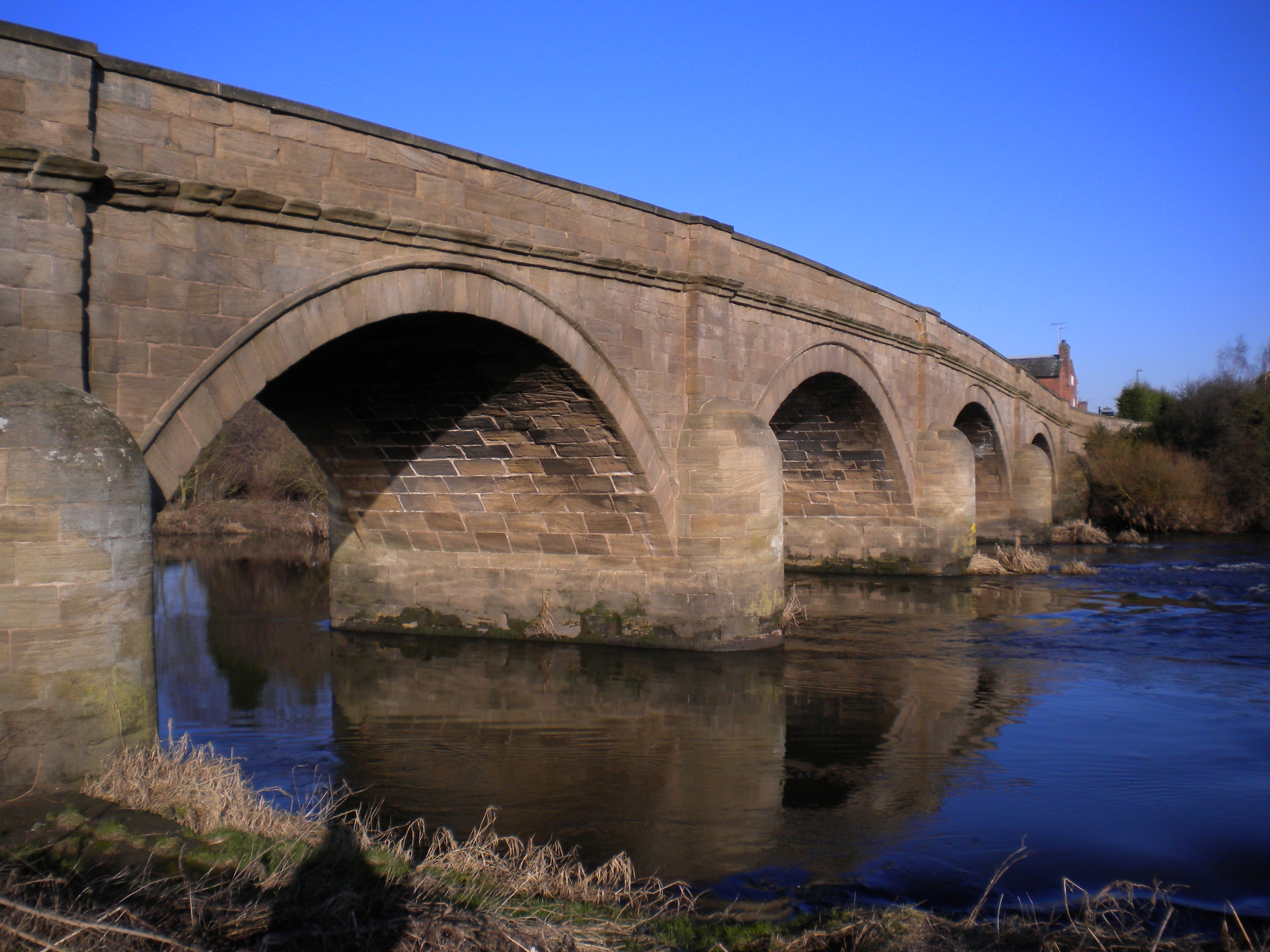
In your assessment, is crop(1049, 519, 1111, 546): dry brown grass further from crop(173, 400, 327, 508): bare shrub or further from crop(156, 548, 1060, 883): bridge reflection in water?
crop(173, 400, 327, 508): bare shrub

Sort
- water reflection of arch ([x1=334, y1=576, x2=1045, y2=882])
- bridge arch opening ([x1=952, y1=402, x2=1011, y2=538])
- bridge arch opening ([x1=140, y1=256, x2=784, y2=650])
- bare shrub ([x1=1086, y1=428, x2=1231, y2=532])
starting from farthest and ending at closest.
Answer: bare shrub ([x1=1086, y1=428, x2=1231, y2=532]) → bridge arch opening ([x1=952, y1=402, x2=1011, y2=538]) → bridge arch opening ([x1=140, y1=256, x2=784, y2=650]) → water reflection of arch ([x1=334, y1=576, x2=1045, y2=882])

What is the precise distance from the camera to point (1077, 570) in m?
18.6

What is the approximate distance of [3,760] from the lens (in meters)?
4.69

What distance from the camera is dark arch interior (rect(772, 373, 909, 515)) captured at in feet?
51.5

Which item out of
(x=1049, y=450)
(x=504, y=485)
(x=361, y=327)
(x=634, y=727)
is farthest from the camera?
(x=1049, y=450)

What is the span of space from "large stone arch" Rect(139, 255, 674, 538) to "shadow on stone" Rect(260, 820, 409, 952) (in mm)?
2988

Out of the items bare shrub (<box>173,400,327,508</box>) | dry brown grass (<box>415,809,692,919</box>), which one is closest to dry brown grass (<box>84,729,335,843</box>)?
dry brown grass (<box>415,809,692,919</box>)

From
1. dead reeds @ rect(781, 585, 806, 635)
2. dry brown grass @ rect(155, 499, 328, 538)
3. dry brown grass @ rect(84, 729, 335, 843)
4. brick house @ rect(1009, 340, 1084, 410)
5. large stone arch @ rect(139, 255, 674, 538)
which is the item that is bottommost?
dry brown grass @ rect(84, 729, 335, 843)

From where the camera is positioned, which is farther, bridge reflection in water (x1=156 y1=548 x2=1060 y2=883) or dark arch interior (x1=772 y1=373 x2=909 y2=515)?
dark arch interior (x1=772 y1=373 x2=909 y2=515)

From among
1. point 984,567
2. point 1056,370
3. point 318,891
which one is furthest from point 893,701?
point 1056,370

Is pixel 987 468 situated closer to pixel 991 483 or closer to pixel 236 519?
pixel 991 483

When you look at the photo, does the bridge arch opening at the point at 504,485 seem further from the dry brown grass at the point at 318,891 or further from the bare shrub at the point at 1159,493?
the bare shrub at the point at 1159,493

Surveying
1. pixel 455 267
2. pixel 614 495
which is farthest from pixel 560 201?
pixel 614 495

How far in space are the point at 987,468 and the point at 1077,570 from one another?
726cm
